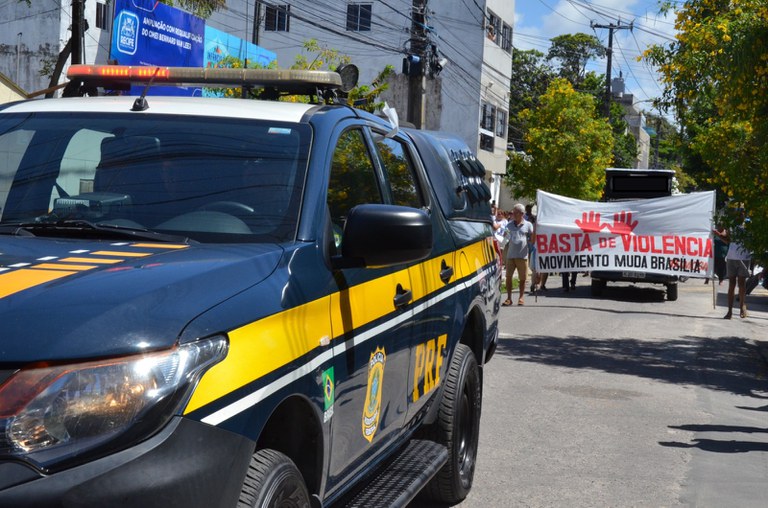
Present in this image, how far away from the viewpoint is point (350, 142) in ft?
14.3

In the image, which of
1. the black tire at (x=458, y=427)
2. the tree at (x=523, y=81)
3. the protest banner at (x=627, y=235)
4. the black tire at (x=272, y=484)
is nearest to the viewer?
the black tire at (x=272, y=484)

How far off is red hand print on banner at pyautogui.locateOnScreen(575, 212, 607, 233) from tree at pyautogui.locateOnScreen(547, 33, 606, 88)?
A: 64947mm

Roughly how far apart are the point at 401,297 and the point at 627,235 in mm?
17491

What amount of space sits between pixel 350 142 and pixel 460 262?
1458 millimetres

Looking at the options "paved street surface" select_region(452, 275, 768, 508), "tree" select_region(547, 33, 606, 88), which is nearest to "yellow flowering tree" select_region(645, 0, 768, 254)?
"paved street surface" select_region(452, 275, 768, 508)

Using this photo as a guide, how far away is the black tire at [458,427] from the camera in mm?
5418

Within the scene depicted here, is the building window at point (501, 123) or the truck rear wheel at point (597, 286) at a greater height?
the building window at point (501, 123)

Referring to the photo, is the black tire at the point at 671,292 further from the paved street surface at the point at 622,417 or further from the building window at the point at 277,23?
the building window at the point at 277,23

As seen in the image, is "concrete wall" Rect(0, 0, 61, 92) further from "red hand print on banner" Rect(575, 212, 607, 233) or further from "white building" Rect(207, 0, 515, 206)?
"white building" Rect(207, 0, 515, 206)

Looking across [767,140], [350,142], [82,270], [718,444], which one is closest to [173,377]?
[82,270]

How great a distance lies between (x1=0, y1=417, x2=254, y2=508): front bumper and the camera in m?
2.25

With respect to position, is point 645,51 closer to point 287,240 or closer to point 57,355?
point 287,240

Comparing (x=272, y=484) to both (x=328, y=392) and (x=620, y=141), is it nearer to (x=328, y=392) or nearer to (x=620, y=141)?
(x=328, y=392)

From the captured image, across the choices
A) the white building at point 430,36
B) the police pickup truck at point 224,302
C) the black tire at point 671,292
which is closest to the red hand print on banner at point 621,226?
the black tire at point 671,292
